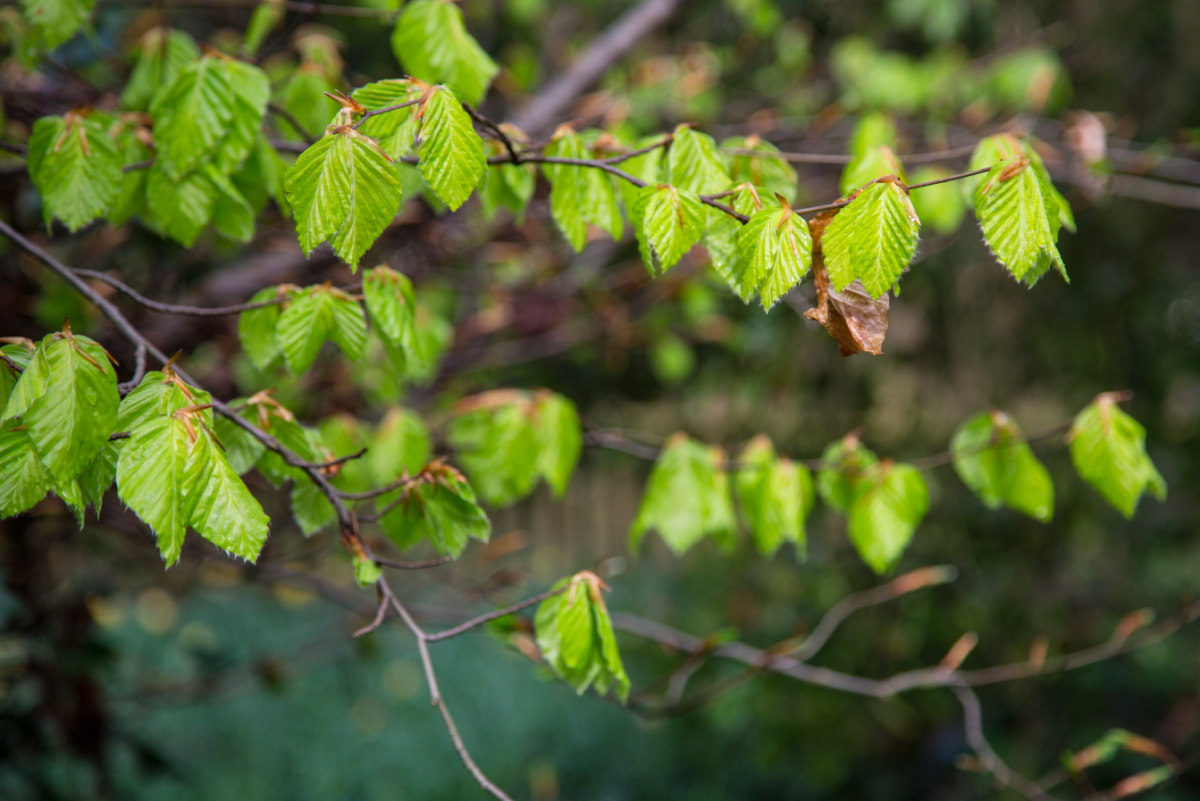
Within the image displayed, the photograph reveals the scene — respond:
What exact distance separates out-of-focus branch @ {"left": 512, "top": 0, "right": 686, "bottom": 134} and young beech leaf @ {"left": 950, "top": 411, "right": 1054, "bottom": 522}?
4.33 feet

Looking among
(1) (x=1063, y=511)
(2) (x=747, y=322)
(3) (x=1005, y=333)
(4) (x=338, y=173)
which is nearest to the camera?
(4) (x=338, y=173)

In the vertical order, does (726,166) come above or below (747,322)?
above

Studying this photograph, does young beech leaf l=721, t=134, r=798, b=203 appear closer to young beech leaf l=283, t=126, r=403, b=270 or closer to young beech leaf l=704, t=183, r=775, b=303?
young beech leaf l=704, t=183, r=775, b=303

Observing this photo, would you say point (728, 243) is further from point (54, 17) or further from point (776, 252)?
point (54, 17)

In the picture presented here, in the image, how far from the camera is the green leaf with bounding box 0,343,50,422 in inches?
26.8

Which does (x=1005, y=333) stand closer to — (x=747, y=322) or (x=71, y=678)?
(x=747, y=322)

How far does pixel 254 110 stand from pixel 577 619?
0.79m

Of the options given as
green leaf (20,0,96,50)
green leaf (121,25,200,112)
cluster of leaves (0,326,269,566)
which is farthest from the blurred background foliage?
cluster of leaves (0,326,269,566)

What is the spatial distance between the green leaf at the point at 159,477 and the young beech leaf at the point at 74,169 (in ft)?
1.39

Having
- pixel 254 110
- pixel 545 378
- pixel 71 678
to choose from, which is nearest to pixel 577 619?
pixel 254 110

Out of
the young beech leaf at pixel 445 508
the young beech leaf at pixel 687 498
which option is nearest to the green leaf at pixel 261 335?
the young beech leaf at pixel 445 508

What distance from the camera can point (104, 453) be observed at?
2.51ft

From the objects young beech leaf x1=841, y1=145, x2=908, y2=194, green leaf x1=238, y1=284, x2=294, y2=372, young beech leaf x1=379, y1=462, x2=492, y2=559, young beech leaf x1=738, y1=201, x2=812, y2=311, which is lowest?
young beech leaf x1=379, y1=462, x2=492, y2=559

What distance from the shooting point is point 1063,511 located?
2.77 meters
